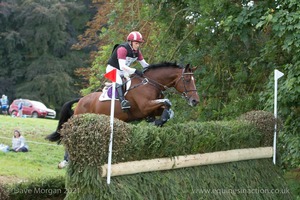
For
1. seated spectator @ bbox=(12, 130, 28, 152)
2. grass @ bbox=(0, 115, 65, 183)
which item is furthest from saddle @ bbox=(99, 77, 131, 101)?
seated spectator @ bbox=(12, 130, 28, 152)

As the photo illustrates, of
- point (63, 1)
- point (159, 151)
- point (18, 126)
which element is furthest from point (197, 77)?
point (63, 1)

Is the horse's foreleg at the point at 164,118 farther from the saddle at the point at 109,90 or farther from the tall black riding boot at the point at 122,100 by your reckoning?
the saddle at the point at 109,90

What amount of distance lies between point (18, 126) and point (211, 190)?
14609mm

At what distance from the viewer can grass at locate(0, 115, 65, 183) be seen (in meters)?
11.4

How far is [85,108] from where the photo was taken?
8977mm

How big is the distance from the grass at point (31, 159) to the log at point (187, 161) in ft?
9.77

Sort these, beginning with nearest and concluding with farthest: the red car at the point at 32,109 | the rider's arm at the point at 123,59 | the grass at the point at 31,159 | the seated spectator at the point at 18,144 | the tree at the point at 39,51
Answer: the rider's arm at the point at 123,59 < the grass at the point at 31,159 < the seated spectator at the point at 18,144 < the red car at the point at 32,109 < the tree at the point at 39,51

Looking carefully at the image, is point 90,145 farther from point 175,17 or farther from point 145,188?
point 175,17

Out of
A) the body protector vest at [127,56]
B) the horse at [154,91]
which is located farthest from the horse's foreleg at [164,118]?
the body protector vest at [127,56]

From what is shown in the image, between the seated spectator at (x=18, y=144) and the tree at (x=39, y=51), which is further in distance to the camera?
the tree at (x=39, y=51)

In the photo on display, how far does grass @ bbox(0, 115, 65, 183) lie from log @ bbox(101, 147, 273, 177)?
2.98 metres

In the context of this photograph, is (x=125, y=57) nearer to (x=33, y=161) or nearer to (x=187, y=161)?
(x=187, y=161)

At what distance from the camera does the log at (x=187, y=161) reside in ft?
19.6

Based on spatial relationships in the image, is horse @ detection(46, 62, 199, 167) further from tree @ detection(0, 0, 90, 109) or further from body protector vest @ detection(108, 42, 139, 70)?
tree @ detection(0, 0, 90, 109)
